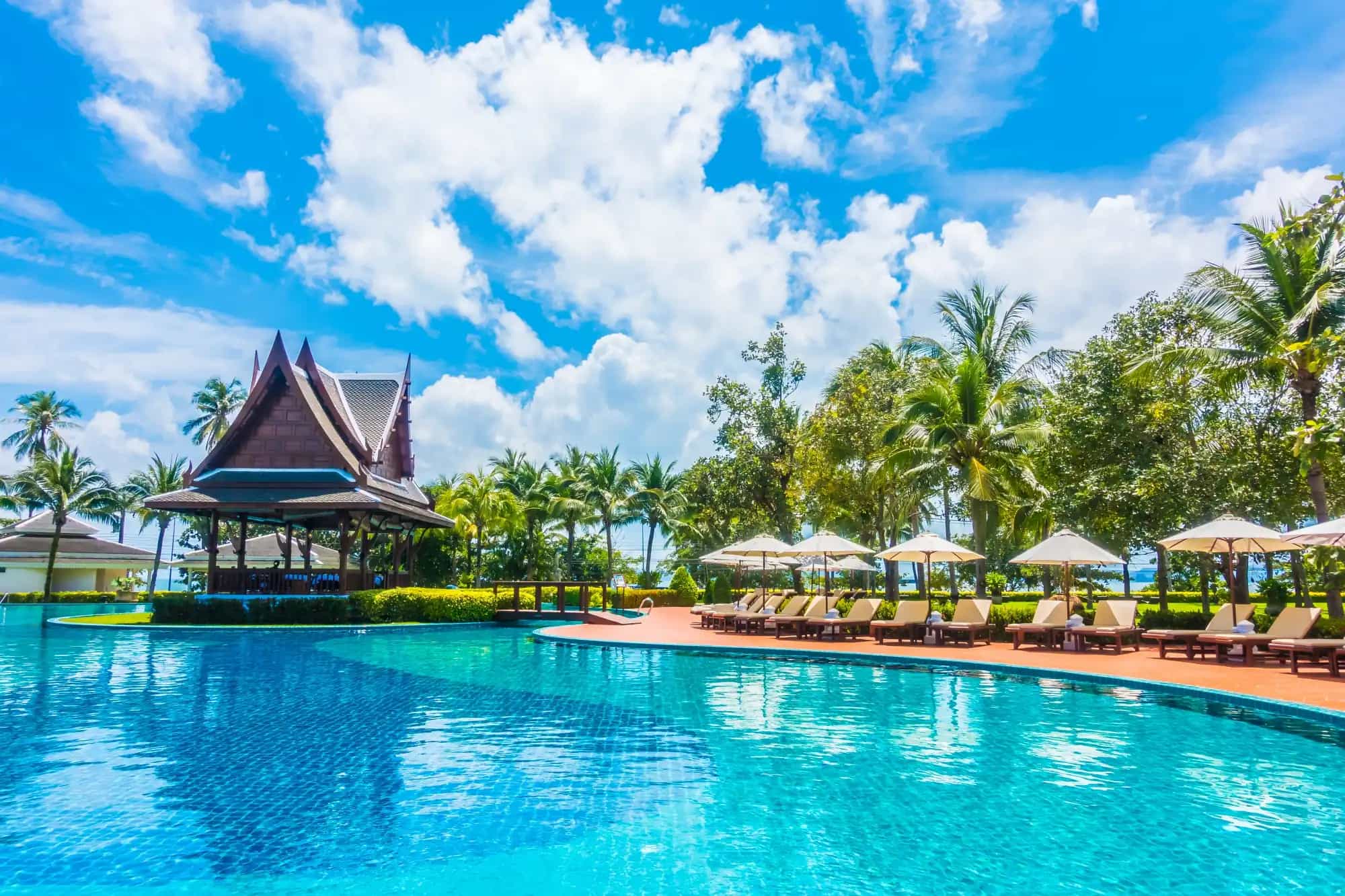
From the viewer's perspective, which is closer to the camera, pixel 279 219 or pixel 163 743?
pixel 163 743

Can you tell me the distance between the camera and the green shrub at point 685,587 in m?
39.2

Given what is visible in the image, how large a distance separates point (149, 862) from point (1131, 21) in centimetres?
1780

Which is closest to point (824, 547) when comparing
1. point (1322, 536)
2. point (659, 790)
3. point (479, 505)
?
point (1322, 536)

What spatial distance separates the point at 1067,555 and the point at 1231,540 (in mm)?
2891

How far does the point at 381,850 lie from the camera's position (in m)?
6.02

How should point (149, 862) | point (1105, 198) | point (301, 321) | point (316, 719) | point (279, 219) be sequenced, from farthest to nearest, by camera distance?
point (301, 321)
point (279, 219)
point (1105, 198)
point (316, 719)
point (149, 862)

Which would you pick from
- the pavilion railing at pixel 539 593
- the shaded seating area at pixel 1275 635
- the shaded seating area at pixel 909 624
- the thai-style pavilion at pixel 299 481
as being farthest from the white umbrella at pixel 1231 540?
the thai-style pavilion at pixel 299 481

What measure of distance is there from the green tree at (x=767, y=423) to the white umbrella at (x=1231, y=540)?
19351 mm

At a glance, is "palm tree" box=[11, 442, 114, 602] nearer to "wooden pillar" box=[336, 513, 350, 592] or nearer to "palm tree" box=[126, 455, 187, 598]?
"palm tree" box=[126, 455, 187, 598]

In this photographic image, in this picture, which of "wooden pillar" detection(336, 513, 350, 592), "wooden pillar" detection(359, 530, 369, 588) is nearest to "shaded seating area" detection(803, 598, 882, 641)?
"wooden pillar" detection(336, 513, 350, 592)

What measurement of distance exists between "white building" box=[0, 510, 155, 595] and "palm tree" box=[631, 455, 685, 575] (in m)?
29.7

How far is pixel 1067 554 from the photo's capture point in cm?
1695

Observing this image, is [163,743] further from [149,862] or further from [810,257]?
[810,257]

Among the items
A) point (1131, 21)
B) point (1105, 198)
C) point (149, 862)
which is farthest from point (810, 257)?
point (149, 862)
